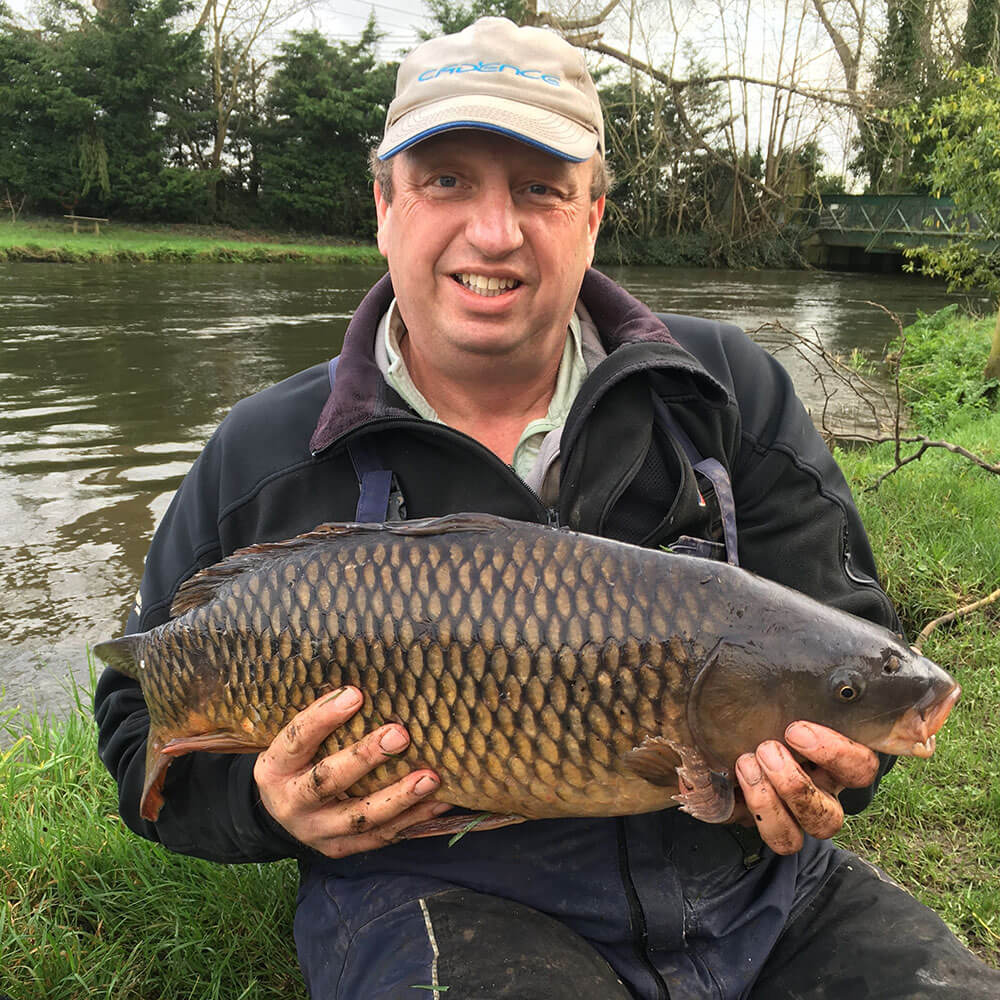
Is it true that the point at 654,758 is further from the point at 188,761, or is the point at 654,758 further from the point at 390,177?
the point at 390,177

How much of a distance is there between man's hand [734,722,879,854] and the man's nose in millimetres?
937

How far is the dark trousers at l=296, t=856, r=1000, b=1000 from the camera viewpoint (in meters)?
1.31

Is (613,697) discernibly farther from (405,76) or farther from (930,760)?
(930,760)

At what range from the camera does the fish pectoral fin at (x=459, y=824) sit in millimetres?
1375

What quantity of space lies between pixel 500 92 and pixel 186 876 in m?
1.71

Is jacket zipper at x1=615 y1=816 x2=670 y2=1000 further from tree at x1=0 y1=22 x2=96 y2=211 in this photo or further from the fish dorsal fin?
tree at x1=0 y1=22 x2=96 y2=211

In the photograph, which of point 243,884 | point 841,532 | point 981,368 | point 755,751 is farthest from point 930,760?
point 981,368

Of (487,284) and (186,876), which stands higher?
(487,284)

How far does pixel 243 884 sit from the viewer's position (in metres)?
1.89

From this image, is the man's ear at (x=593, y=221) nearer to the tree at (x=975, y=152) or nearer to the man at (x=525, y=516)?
the man at (x=525, y=516)

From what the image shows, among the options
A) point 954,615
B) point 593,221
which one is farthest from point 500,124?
point 954,615

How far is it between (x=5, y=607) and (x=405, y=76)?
11.4 ft

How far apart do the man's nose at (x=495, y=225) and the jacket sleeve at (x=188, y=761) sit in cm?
60

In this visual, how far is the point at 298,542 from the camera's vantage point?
1413 millimetres
